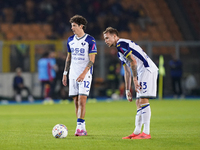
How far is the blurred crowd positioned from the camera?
26.4m

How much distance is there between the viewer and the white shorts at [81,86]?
8.41m

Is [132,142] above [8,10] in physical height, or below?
below

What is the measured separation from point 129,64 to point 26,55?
1500 cm

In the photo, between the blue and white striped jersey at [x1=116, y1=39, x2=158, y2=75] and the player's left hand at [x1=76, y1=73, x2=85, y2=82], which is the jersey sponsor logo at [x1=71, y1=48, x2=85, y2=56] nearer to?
the player's left hand at [x1=76, y1=73, x2=85, y2=82]

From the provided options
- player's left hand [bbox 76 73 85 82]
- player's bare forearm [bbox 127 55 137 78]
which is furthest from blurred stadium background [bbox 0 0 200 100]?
player's bare forearm [bbox 127 55 137 78]

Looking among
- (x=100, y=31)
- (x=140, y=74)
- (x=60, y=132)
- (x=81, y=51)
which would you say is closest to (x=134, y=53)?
(x=140, y=74)

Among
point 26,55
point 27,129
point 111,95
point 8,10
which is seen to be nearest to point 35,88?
point 26,55

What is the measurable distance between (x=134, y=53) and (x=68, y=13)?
66.5 feet

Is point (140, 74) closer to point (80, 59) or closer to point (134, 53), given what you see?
point (134, 53)

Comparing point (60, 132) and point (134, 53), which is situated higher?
point (134, 53)

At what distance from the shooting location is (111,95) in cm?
2308

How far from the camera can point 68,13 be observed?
27.4 m

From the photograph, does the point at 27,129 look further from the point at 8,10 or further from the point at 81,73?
the point at 8,10

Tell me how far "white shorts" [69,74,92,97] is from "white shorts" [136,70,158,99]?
1220 millimetres
